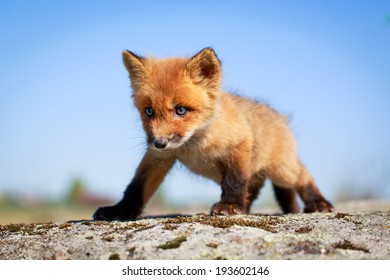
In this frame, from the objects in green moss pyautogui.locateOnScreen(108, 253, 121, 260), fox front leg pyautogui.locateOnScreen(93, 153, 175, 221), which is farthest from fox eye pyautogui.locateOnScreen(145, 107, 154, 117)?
green moss pyautogui.locateOnScreen(108, 253, 121, 260)

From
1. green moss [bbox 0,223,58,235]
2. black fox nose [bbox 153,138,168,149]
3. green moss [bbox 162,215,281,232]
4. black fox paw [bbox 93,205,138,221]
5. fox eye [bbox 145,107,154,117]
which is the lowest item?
green moss [bbox 0,223,58,235]

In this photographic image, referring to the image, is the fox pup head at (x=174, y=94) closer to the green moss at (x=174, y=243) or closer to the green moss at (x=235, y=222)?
the green moss at (x=235, y=222)

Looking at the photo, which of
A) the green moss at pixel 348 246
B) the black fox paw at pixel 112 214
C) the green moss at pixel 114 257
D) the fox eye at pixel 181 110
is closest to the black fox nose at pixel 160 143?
the fox eye at pixel 181 110

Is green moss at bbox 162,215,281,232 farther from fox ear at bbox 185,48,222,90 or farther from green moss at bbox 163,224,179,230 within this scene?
fox ear at bbox 185,48,222,90

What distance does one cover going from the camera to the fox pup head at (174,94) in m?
5.07

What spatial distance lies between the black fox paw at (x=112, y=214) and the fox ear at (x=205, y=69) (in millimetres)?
1548

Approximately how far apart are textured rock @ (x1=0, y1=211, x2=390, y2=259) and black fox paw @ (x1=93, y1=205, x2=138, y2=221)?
61cm

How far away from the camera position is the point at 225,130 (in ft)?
19.2

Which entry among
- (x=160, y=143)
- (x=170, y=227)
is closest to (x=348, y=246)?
(x=170, y=227)

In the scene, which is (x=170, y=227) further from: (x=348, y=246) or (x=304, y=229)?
(x=348, y=246)

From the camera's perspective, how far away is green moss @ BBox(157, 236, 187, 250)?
3.68 metres
